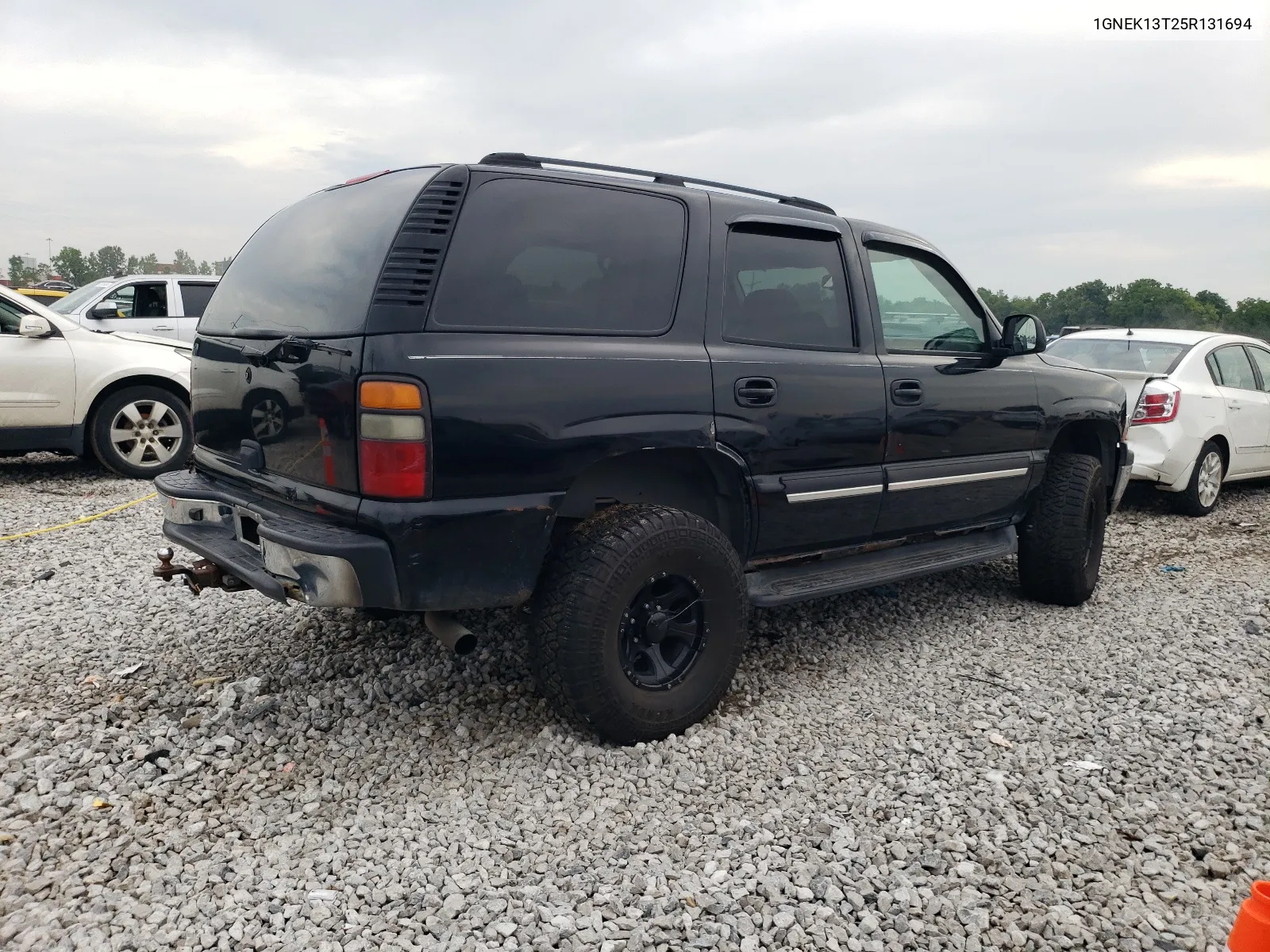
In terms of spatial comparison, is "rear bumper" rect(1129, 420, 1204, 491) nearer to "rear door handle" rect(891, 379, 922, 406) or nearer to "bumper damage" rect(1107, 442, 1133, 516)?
"bumper damage" rect(1107, 442, 1133, 516)

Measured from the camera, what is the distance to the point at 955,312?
4.38 metres

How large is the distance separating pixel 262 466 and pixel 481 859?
1486 millimetres

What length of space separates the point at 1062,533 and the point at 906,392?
4.90 feet

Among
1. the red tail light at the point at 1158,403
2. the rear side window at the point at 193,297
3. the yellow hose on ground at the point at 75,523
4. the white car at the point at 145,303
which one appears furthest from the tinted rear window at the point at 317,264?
the rear side window at the point at 193,297

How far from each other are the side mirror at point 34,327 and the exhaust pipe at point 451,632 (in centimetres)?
574

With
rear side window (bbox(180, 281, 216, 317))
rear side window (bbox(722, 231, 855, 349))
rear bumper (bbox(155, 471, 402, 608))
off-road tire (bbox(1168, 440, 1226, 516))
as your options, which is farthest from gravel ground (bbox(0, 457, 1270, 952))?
rear side window (bbox(180, 281, 216, 317))

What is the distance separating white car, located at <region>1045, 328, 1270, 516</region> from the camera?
7.46 metres

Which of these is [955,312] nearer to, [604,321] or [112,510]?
[604,321]

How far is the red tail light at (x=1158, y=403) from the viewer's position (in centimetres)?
742

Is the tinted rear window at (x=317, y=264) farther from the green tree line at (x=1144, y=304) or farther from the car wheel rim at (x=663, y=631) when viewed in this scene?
the green tree line at (x=1144, y=304)

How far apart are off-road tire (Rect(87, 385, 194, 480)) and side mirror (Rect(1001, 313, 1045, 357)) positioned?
5.90 m

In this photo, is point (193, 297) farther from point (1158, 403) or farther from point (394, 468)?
point (1158, 403)

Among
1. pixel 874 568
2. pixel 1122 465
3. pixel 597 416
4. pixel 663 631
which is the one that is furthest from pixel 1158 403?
pixel 597 416

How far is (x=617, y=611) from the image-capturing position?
3000 millimetres
